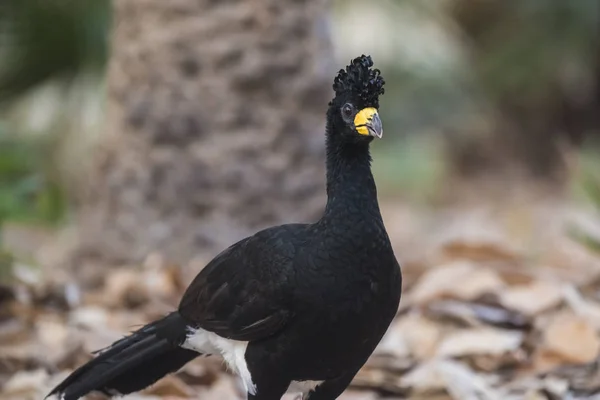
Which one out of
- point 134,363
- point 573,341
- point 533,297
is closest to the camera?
point 134,363

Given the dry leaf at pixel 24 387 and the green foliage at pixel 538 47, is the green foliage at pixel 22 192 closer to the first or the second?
the dry leaf at pixel 24 387

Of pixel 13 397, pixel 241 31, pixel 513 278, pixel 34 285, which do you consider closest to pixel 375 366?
pixel 513 278

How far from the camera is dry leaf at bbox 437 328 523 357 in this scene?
10.5ft

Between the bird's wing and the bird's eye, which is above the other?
the bird's eye

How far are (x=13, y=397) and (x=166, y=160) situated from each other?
1393 millimetres

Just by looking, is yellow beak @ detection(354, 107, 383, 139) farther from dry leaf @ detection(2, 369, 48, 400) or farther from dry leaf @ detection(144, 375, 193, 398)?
dry leaf @ detection(2, 369, 48, 400)

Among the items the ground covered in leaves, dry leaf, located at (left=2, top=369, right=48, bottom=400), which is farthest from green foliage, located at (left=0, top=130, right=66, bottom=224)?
dry leaf, located at (left=2, top=369, right=48, bottom=400)

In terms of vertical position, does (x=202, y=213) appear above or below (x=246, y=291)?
above

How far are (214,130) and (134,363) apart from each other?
5.21 ft

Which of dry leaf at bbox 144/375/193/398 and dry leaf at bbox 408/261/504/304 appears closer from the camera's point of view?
dry leaf at bbox 144/375/193/398

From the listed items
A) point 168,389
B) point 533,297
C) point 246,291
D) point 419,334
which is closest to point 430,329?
point 419,334

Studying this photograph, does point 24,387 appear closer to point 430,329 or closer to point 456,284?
point 430,329

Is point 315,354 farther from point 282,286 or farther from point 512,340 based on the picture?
point 512,340

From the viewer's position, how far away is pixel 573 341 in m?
3.16
